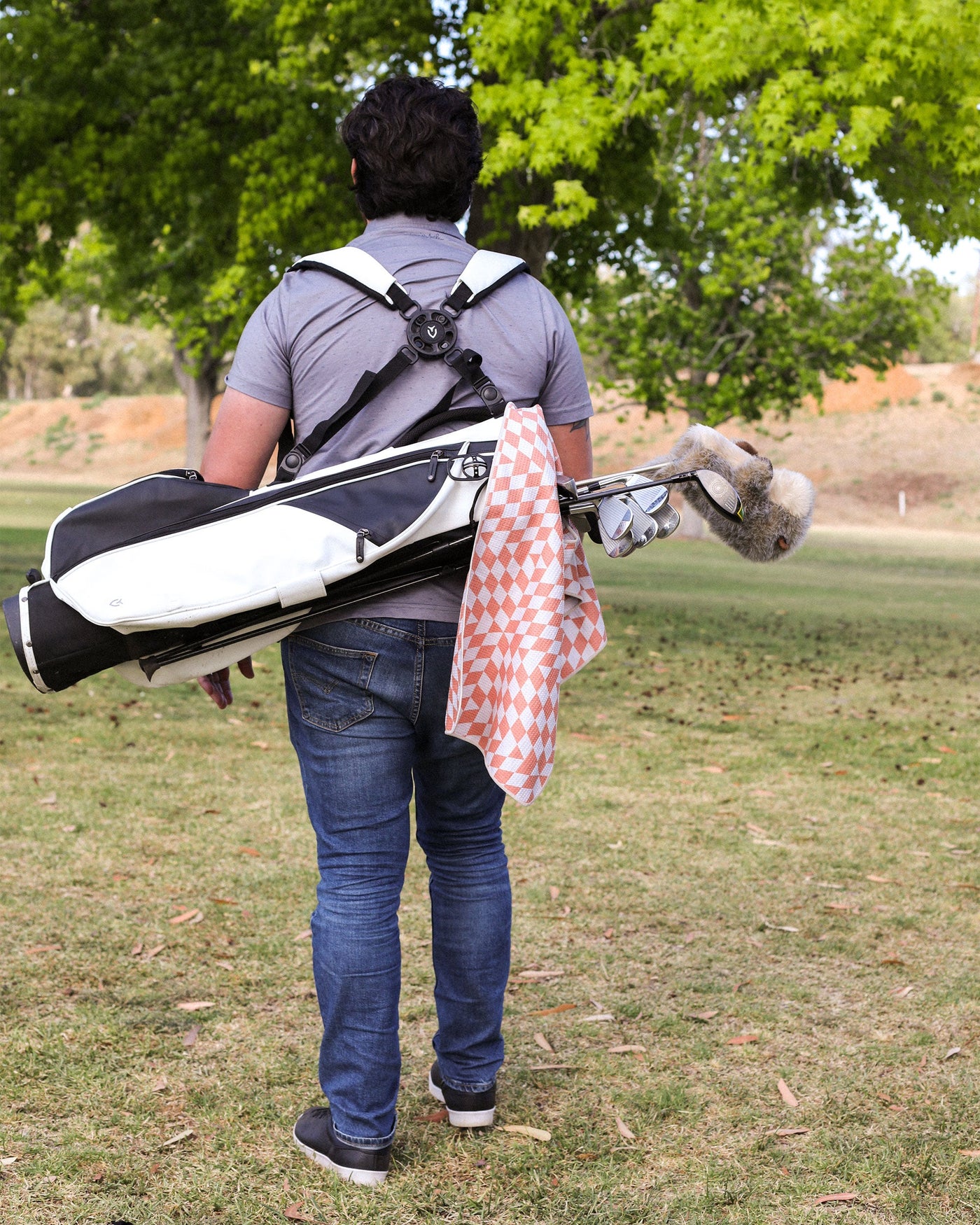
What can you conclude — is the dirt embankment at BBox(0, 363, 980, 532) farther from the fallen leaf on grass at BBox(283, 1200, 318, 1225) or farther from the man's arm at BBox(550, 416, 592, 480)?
the fallen leaf on grass at BBox(283, 1200, 318, 1225)

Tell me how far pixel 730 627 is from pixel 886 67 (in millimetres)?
6213

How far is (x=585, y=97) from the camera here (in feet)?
34.1

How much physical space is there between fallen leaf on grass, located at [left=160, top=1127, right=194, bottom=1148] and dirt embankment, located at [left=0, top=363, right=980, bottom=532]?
142 ft

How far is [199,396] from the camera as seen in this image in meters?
33.9

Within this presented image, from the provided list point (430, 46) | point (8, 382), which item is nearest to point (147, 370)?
point (8, 382)

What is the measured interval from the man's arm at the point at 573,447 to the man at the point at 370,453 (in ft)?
0.05

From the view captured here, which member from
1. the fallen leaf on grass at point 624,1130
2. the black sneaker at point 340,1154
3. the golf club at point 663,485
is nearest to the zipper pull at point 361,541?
the golf club at point 663,485

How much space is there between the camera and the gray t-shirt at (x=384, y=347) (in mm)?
2564

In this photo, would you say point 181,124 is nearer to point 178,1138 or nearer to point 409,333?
point 409,333

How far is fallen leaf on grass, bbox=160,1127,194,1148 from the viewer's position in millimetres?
2873

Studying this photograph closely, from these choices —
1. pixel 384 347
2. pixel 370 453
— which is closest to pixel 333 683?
pixel 370 453

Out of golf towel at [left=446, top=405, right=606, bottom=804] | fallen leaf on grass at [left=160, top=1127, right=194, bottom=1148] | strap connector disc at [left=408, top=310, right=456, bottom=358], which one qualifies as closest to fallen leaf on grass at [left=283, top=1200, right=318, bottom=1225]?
fallen leaf on grass at [left=160, top=1127, right=194, bottom=1148]

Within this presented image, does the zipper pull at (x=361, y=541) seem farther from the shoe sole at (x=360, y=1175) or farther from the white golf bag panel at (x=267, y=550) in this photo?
the shoe sole at (x=360, y=1175)

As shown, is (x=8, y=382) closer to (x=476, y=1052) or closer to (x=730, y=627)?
(x=730, y=627)
